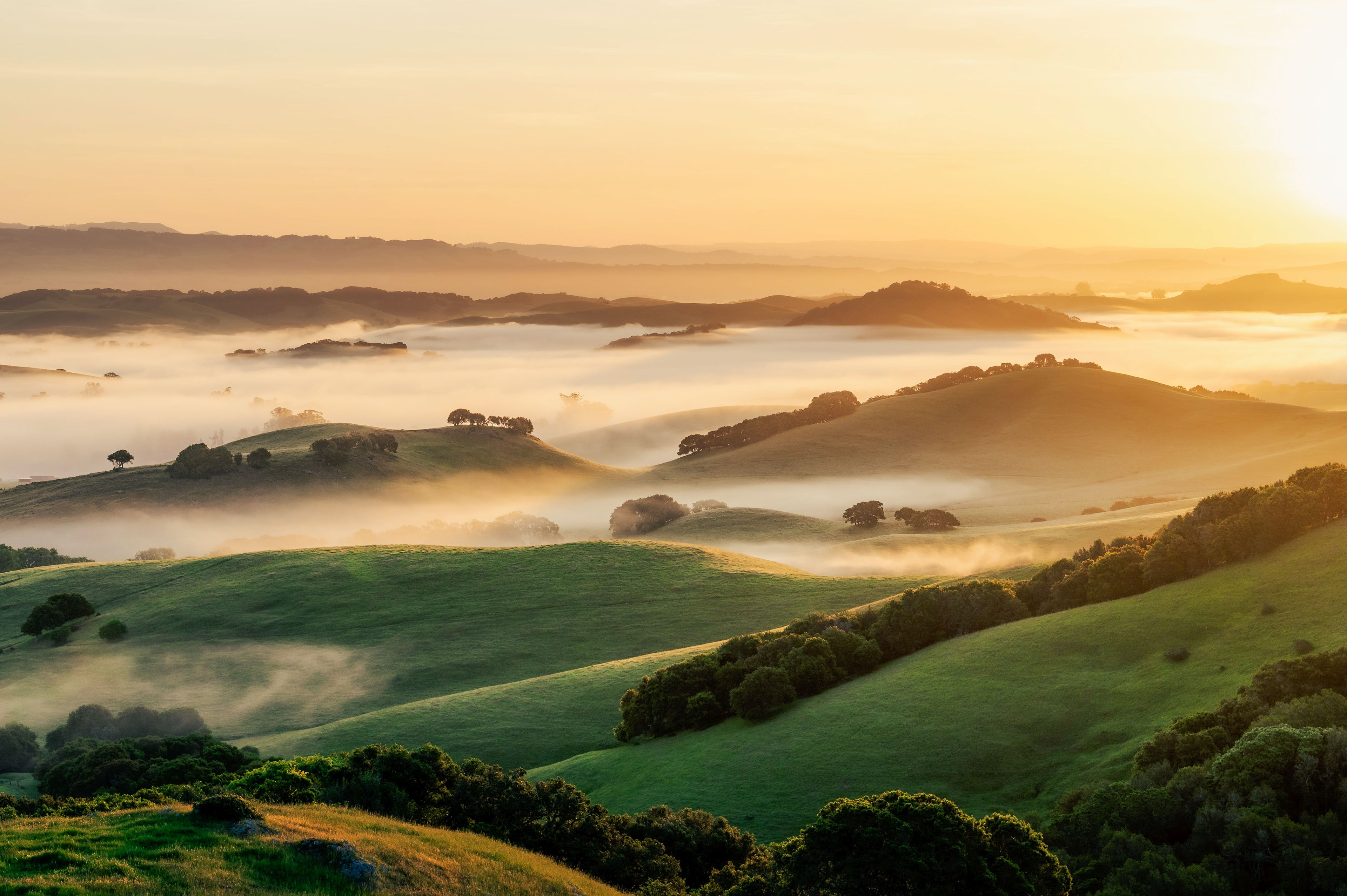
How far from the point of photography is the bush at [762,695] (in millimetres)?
47781

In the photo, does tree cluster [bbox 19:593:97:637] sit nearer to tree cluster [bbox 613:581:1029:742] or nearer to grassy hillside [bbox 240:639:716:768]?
grassy hillside [bbox 240:639:716:768]

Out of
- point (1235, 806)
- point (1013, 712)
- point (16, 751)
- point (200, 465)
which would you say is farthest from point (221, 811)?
point (200, 465)

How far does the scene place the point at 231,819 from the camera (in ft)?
84.2

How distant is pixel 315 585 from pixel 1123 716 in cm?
6719

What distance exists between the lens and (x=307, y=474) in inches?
6324

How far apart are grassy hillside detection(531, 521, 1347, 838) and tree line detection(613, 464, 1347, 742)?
3.76 ft

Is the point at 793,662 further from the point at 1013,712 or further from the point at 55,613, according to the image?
the point at 55,613

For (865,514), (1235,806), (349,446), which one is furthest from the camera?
(349,446)

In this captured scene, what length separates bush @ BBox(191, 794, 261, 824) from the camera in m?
25.6

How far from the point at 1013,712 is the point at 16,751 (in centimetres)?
5272

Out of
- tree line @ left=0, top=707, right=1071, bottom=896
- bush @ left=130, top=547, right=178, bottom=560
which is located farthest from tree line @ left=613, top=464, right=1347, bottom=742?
bush @ left=130, top=547, right=178, bottom=560

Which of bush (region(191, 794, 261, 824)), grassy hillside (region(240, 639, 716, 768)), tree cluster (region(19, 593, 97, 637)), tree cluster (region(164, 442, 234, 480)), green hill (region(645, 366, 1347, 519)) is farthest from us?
green hill (region(645, 366, 1347, 519))

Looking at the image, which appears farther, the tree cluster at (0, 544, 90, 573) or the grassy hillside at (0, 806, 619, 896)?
the tree cluster at (0, 544, 90, 573)

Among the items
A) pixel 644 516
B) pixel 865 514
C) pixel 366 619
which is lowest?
pixel 644 516
